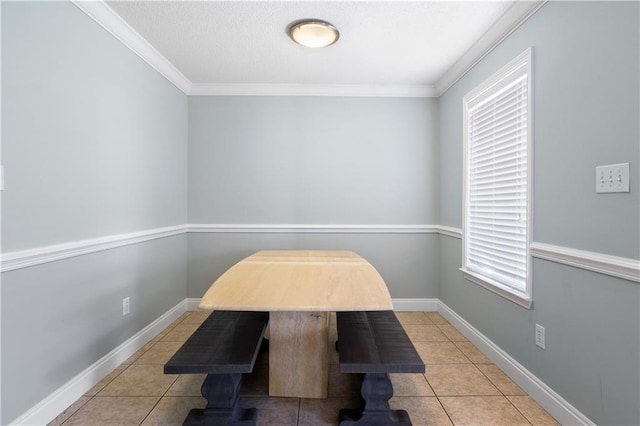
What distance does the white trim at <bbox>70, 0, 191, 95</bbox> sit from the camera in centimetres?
174

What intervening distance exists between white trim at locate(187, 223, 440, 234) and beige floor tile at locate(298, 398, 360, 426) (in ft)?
5.45

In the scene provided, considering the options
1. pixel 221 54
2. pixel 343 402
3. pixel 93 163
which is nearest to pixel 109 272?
pixel 93 163

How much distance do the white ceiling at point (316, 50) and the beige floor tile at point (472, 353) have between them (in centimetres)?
232

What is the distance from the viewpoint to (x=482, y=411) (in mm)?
1570

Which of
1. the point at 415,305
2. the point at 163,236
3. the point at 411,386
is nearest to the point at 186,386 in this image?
the point at 163,236

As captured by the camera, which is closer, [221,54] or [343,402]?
[343,402]

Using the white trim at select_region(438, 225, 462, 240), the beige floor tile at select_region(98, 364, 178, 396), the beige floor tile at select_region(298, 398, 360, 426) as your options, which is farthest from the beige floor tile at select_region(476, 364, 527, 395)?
the beige floor tile at select_region(98, 364, 178, 396)

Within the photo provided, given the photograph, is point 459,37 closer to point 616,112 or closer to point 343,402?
point 616,112

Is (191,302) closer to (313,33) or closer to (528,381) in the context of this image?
(313,33)

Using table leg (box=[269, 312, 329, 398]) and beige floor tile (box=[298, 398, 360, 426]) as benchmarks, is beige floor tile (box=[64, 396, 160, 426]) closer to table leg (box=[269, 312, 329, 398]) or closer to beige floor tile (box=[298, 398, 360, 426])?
table leg (box=[269, 312, 329, 398])

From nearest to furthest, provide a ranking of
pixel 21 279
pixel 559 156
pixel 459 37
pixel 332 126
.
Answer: pixel 21 279
pixel 559 156
pixel 459 37
pixel 332 126

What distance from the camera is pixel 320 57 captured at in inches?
95.1

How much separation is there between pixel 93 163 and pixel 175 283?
144 centimetres

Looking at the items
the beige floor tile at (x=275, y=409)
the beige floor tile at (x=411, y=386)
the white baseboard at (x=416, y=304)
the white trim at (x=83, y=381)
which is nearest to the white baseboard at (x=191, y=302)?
the white baseboard at (x=416, y=304)
